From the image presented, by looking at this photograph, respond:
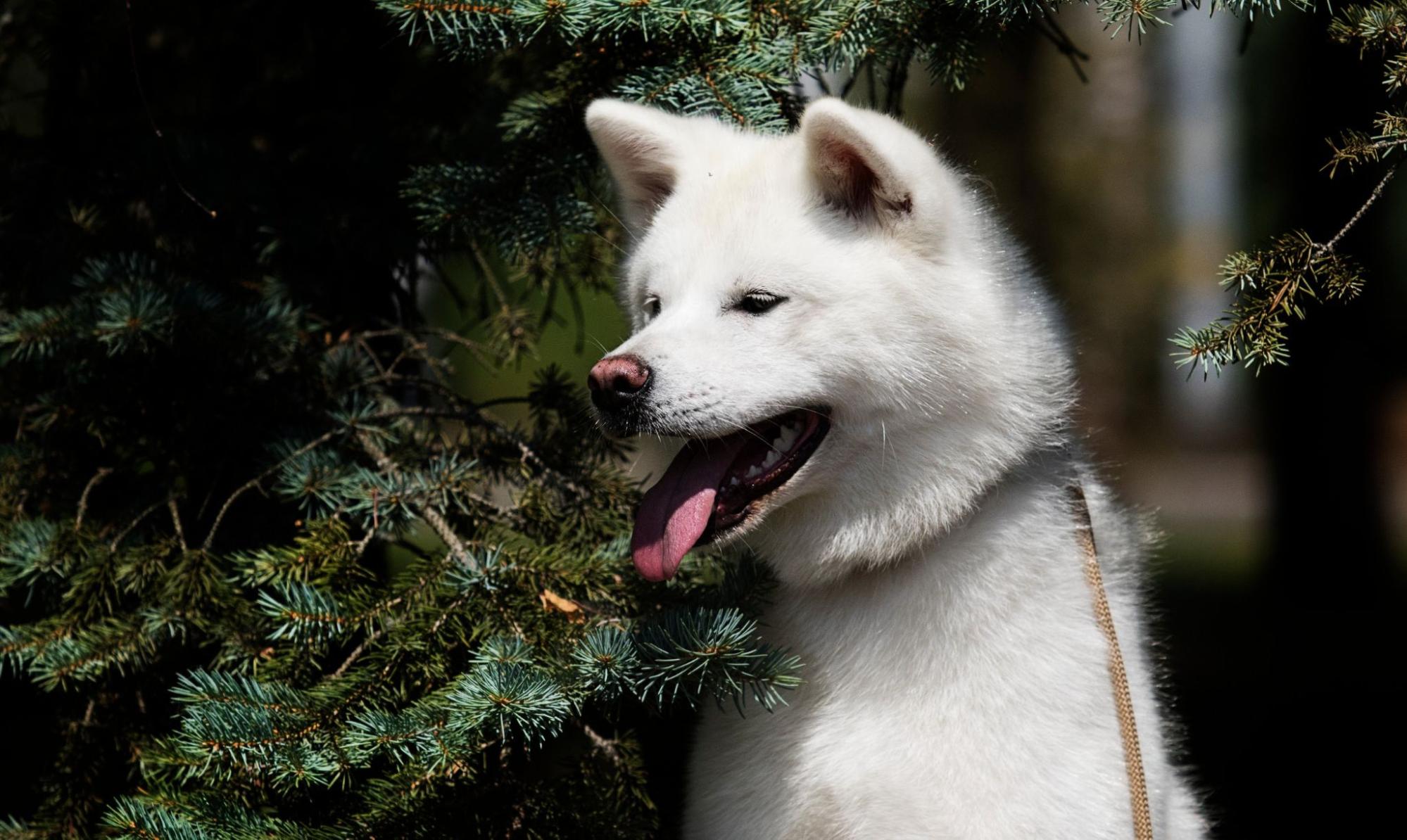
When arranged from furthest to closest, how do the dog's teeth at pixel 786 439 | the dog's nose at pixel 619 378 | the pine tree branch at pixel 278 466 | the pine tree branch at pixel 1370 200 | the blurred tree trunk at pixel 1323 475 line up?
the blurred tree trunk at pixel 1323 475, the pine tree branch at pixel 278 466, the dog's teeth at pixel 786 439, the dog's nose at pixel 619 378, the pine tree branch at pixel 1370 200

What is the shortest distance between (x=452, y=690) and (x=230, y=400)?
3.58 feet

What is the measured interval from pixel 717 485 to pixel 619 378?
297 millimetres

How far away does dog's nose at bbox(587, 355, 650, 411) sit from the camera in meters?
2.08

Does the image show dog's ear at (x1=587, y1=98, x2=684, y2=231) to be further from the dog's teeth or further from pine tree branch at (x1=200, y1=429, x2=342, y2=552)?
pine tree branch at (x1=200, y1=429, x2=342, y2=552)

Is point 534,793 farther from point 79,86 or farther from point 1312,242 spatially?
point 79,86

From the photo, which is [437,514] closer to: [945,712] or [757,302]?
[757,302]

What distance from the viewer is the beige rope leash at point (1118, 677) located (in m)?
2.13

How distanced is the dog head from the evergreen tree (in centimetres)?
23

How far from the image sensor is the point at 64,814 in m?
2.38

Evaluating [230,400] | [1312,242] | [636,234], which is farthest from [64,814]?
[1312,242]

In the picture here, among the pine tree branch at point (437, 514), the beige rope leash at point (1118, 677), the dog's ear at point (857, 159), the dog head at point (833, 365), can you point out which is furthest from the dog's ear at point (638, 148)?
the beige rope leash at point (1118, 677)

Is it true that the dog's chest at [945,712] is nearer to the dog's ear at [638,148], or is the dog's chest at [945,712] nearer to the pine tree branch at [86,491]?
the dog's ear at [638,148]

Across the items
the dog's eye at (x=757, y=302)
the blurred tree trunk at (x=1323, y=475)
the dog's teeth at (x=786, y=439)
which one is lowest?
the blurred tree trunk at (x=1323, y=475)

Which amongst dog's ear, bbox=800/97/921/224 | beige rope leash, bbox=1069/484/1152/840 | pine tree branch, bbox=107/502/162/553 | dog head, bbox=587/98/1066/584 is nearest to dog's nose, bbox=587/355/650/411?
dog head, bbox=587/98/1066/584
